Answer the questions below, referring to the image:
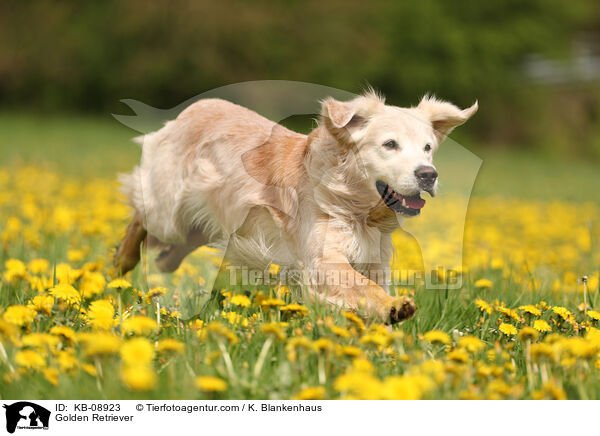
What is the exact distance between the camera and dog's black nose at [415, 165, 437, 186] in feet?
8.30

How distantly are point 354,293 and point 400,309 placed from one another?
26 centimetres

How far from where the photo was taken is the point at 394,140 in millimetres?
2662

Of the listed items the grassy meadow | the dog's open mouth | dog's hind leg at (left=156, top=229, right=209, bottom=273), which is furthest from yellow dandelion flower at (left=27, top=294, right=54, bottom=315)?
dog's hind leg at (left=156, top=229, right=209, bottom=273)

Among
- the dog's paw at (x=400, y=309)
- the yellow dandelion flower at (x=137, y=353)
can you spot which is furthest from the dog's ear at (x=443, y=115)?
the yellow dandelion flower at (x=137, y=353)

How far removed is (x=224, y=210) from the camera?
10.9 feet

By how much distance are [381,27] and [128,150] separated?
43.1 ft

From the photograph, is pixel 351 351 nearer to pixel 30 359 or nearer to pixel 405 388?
pixel 405 388

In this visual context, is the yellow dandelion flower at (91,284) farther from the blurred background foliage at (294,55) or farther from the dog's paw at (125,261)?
the blurred background foliage at (294,55)

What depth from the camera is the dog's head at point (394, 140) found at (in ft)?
8.48

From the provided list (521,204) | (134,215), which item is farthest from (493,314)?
(521,204)
